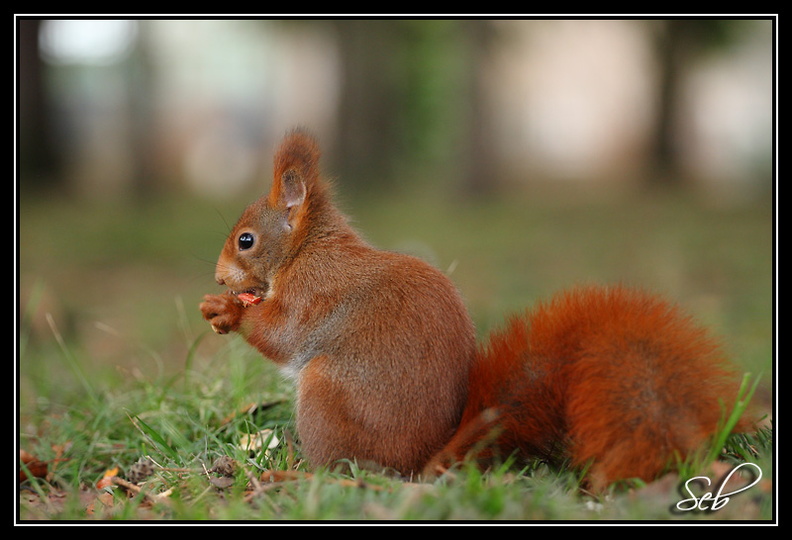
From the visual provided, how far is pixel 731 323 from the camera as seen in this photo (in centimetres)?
433

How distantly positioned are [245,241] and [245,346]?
959mm

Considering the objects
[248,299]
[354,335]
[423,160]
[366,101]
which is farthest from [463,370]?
[423,160]

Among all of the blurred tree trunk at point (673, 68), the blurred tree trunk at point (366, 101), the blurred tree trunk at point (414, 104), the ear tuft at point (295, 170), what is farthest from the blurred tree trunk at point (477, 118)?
the ear tuft at point (295, 170)

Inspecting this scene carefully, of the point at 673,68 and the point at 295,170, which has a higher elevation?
the point at 673,68

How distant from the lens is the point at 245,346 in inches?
126

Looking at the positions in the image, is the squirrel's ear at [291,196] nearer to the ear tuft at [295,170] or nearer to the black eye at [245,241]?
the ear tuft at [295,170]

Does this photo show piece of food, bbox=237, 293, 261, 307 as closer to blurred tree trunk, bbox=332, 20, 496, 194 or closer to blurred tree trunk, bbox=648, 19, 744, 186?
blurred tree trunk, bbox=332, 20, 496, 194

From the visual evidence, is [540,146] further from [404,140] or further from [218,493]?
[218,493]

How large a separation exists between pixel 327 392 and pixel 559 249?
5.45 meters

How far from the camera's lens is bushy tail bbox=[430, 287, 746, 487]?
68.7 inches

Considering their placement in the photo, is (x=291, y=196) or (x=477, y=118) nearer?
(x=291, y=196)

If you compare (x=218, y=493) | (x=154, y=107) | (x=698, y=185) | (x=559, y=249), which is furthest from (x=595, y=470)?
(x=154, y=107)

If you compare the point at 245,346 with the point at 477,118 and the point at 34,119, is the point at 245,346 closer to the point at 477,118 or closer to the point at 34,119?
the point at 34,119

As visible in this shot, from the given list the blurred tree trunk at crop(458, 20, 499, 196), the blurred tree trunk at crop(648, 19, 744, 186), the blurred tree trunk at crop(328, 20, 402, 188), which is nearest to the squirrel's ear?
the blurred tree trunk at crop(458, 20, 499, 196)
